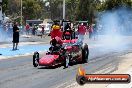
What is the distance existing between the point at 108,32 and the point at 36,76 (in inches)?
2125

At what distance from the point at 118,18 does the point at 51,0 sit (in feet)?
285

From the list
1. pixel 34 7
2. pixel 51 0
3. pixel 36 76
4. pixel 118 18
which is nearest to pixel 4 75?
pixel 36 76

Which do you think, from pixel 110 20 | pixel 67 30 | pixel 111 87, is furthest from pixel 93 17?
pixel 111 87

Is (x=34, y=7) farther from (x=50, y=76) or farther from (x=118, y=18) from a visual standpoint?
(x=50, y=76)

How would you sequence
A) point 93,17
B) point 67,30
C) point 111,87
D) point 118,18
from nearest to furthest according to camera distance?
point 111,87, point 67,30, point 118,18, point 93,17

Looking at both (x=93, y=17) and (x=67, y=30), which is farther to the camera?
(x=93, y=17)

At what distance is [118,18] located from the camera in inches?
2648

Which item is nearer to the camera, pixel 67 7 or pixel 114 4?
pixel 114 4

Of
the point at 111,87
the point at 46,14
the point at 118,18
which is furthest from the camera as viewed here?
the point at 46,14

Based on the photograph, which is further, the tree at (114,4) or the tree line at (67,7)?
the tree line at (67,7)

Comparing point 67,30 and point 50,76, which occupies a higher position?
point 67,30

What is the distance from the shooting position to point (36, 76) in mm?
15078

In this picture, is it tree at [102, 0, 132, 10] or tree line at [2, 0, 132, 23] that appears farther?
tree line at [2, 0, 132, 23]

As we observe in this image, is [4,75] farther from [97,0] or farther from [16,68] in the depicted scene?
[97,0]
